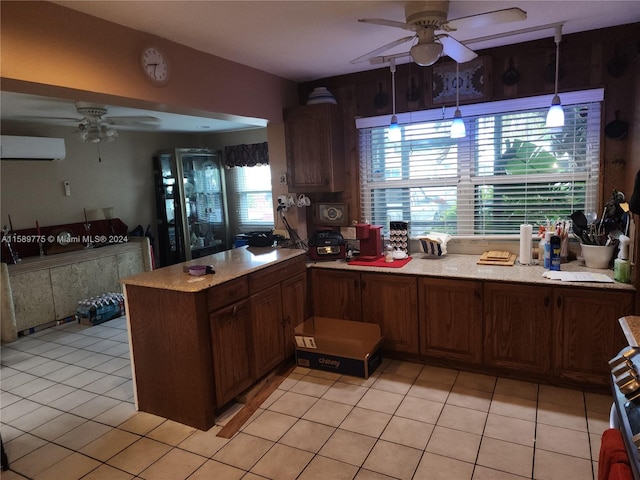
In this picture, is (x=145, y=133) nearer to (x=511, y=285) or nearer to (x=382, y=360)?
(x=382, y=360)

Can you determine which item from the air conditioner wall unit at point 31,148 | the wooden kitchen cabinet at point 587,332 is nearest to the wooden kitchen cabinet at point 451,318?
the wooden kitchen cabinet at point 587,332

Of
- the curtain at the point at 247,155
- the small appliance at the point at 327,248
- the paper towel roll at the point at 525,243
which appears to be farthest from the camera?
the curtain at the point at 247,155

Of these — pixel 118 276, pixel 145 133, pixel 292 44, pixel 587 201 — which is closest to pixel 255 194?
pixel 145 133

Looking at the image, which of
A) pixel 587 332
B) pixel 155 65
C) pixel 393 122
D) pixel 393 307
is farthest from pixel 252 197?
pixel 587 332

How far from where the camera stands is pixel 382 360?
11.0 ft

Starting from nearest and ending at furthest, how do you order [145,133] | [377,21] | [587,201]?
[377,21] → [587,201] → [145,133]

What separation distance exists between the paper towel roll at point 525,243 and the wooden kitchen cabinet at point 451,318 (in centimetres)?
48

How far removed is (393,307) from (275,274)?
93 cm

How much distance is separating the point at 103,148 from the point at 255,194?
2041 mm

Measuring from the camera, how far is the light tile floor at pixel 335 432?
2168 millimetres

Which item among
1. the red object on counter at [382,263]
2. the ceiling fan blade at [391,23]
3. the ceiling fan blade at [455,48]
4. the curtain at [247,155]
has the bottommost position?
the red object on counter at [382,263]

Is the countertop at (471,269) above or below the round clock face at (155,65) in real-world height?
below

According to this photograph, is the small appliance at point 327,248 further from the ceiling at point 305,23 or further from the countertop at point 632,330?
the countertop at point 632,330

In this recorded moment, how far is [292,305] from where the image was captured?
3.35 metres
